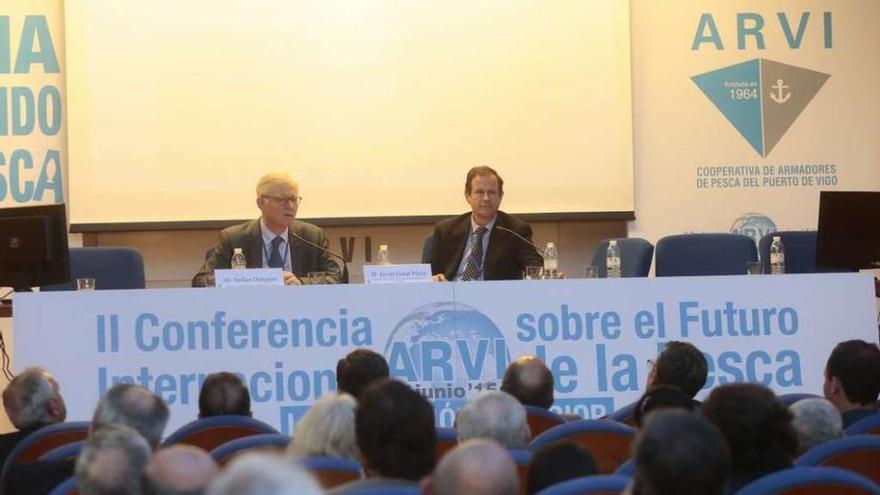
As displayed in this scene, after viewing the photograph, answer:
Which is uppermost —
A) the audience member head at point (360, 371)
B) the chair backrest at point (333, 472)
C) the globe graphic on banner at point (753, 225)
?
the globe graphic on banner at point (753, 225)

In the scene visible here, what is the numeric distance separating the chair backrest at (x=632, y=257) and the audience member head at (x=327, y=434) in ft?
12.4

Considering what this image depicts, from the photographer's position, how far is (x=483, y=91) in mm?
8359

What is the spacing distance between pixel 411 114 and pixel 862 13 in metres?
2.90

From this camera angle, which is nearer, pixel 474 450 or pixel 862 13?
pixel 474 450

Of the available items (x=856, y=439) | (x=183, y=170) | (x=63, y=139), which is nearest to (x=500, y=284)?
(x=856, y=439)

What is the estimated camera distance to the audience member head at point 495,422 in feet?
10.3

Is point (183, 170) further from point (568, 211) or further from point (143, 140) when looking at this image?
point (568, 211)

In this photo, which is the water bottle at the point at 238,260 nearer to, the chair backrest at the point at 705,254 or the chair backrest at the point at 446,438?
the chair backrest at the point at 705,254

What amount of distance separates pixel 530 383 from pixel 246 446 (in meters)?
1.12

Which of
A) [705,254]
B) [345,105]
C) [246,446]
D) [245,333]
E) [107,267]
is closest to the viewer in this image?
[246,446]

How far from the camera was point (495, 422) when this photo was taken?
10.3ft

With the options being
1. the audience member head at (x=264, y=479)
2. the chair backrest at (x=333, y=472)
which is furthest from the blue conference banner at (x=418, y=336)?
the audience member head at (x=264, y=479)

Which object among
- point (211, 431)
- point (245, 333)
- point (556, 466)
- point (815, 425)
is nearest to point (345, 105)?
point (245, 333)

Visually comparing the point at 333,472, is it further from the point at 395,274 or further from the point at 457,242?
the point at 457,242
